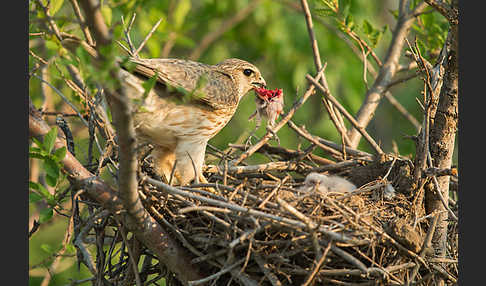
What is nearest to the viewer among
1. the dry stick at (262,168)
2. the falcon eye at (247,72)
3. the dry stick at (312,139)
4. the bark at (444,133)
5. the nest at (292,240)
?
the nest at (292,240)

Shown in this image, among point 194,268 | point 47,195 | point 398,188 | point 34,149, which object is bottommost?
point 194,268

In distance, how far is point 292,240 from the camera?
126 inches

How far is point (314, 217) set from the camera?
3270 millimetres

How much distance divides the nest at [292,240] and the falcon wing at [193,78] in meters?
0.78

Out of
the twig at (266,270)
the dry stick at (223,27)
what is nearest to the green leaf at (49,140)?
the twig at (266,270)

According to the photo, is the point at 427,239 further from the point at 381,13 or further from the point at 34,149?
the point at 381,13

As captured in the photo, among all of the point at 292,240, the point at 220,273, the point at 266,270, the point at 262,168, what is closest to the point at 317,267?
the point at 292,240

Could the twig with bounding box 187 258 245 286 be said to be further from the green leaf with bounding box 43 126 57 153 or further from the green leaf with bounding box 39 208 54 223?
the green leaf with bounding box 43 126 57 153

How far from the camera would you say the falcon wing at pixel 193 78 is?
3.70m

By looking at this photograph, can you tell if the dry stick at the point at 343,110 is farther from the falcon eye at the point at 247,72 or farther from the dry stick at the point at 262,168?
the falcon eye at the point at 247,72

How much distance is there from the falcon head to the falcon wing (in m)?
0.23

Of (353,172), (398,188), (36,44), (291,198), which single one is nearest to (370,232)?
(291,198)

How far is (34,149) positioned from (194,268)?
49.9 inches

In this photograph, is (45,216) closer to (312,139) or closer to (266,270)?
(266,270)
